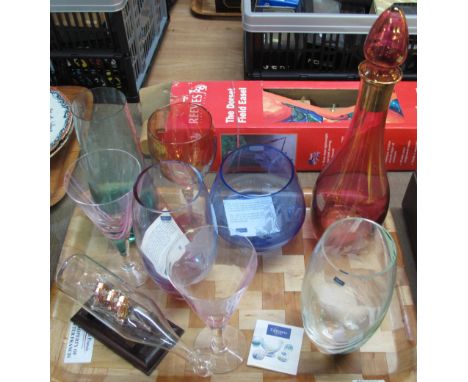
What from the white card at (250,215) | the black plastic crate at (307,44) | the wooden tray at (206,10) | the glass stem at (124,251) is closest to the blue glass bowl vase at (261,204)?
the white card at (250,215)

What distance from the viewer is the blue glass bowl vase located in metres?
0.49

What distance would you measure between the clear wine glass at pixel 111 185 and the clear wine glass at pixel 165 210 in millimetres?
32

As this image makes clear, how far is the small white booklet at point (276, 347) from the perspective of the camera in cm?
44

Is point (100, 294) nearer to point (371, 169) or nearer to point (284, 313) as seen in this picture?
point (284, 313)

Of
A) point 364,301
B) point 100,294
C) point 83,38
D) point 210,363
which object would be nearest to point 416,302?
point 364,301

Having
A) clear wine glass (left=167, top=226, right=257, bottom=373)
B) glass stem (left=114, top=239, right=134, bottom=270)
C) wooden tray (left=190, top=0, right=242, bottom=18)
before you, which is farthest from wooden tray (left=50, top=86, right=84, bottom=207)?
wooden tray (left=190, top=0, right=242, bottom=18)

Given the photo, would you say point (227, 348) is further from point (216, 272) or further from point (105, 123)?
point (105, 123)

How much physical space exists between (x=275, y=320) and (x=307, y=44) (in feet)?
1.39

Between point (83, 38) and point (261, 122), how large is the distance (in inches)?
12.6

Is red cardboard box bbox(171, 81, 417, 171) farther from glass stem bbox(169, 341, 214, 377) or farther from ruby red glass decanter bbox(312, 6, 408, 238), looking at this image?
glass stem bbox(169, 341, 214, 377)

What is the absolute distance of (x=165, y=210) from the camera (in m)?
0.45

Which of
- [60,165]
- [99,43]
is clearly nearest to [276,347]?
[60,165]

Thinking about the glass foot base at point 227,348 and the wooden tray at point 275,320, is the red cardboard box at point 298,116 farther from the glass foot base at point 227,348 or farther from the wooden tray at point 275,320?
the glass foot base at point 227,348

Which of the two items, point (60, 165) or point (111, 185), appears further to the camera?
point (60, 165)
